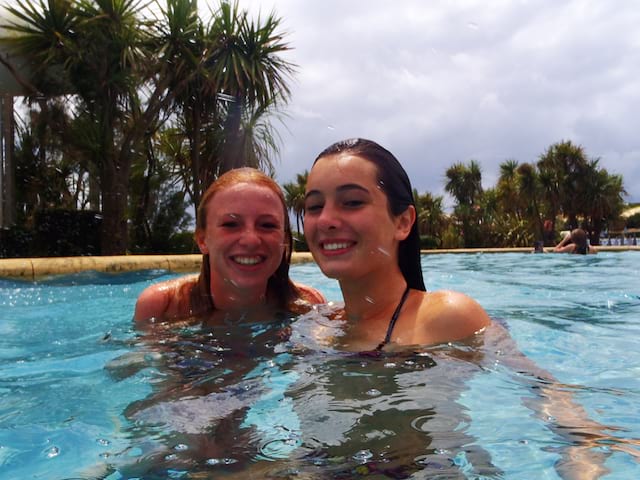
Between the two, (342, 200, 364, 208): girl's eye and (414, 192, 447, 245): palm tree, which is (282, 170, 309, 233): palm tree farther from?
(342, 200, 364, 208): girl's eye

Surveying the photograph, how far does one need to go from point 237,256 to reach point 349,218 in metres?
0.90

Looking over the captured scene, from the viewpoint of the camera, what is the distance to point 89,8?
12.4 m

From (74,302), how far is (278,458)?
517cm

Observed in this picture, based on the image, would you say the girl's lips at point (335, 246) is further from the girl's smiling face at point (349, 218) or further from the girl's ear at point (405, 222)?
the girl's ear at point (405, 222)

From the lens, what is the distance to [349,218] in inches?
80.7

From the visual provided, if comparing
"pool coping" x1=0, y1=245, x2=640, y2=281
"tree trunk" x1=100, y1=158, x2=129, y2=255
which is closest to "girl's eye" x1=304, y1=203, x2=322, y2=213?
"pool coping" x1=0, y1=245, x2=640, y2=281

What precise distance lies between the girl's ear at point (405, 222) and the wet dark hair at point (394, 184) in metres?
0.02

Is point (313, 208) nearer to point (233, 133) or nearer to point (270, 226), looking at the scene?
point (270, 226)

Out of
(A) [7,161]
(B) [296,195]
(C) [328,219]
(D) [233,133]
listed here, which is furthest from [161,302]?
(B) [296,195]

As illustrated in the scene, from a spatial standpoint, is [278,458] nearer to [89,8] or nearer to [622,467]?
[622,467]

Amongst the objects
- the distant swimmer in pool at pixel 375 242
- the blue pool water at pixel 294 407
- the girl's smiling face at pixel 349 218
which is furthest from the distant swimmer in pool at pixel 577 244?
the girl's smiling face at pixel 349 218

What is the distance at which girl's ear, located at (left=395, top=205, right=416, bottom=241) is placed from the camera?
85.6 inches

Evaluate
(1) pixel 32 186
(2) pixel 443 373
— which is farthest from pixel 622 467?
(1) pixel 32 186

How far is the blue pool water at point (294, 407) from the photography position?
1.48 metres
